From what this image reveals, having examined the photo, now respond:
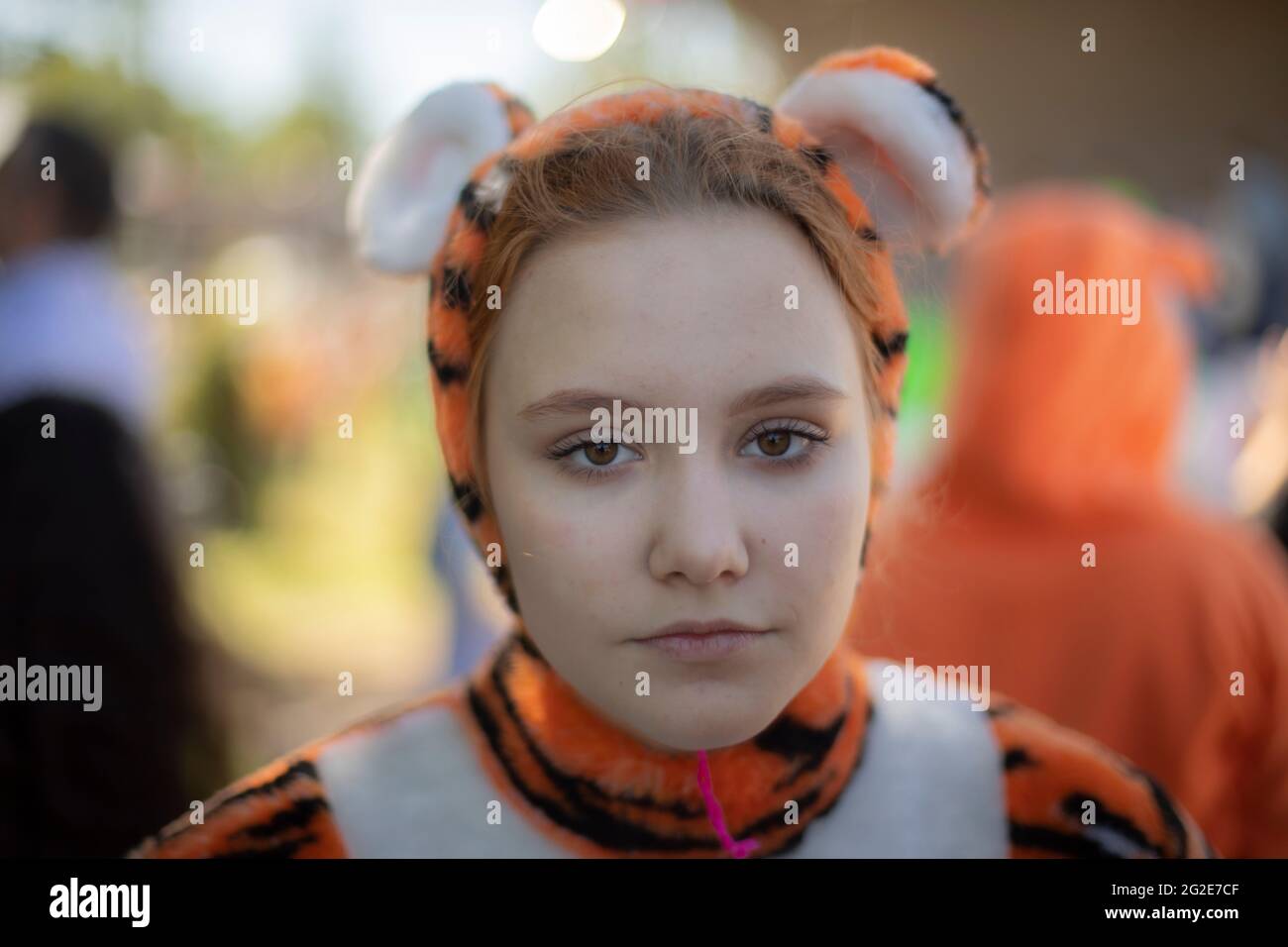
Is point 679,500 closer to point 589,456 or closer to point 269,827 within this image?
point 589,456

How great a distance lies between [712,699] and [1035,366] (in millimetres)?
1367

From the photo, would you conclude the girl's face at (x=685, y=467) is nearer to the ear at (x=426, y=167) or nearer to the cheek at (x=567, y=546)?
the cheek at (x=567, y=546)

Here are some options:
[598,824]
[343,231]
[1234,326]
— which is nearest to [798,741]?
[598,824]

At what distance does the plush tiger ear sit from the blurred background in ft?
0.33

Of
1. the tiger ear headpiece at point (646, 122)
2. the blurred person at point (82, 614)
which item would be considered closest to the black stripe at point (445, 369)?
the tiger ear headpiece at point (646, 122)

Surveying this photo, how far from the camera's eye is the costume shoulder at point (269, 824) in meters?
1.16

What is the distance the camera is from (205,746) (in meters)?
2.25

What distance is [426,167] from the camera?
→ 48.9 inches

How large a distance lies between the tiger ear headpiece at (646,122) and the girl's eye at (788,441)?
17 cm

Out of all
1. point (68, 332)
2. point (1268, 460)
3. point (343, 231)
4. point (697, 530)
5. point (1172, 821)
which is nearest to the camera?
point (697, 530)

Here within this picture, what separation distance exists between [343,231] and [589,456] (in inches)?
218

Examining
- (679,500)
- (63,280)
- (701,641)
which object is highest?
(63,280)
